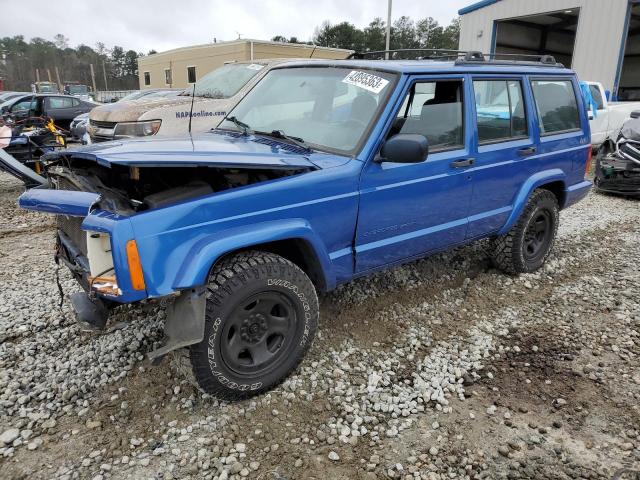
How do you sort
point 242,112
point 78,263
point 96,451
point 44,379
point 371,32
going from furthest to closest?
point 371,32, point 242,112, point 44,379, point 78,263, point 96,451

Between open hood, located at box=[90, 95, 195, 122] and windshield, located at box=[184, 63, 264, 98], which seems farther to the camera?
windshield, located at box=[184, 63, 264, 98]

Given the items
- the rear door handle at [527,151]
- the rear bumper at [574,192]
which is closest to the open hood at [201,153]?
the rear door handle at [527,151]

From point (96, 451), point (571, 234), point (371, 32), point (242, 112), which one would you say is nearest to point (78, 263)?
point (96, 451)

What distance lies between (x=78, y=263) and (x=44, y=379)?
32.4 inches

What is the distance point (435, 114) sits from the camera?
3.56 meters

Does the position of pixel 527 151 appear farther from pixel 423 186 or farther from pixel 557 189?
pixel 423 186

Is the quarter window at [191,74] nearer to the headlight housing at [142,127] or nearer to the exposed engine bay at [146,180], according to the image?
the headlight housing at [142,127]

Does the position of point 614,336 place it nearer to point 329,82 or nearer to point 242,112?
point 329,82

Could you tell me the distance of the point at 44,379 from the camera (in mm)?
2988

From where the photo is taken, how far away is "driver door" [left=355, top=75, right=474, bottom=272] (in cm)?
318

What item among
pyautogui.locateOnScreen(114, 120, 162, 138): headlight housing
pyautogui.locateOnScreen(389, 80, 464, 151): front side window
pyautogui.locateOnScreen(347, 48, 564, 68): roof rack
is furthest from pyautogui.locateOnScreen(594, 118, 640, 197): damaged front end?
pyautogui.locateOnScreen(114, 120, 162, 138): headlight housing

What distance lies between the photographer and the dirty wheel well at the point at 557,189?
15.6ft

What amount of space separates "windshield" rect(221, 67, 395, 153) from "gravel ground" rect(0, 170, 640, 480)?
1471 millimetres

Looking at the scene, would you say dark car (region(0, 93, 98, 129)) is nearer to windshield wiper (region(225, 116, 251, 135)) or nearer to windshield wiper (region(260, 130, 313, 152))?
windshield wiper (region(225, 116, 251, 135))
